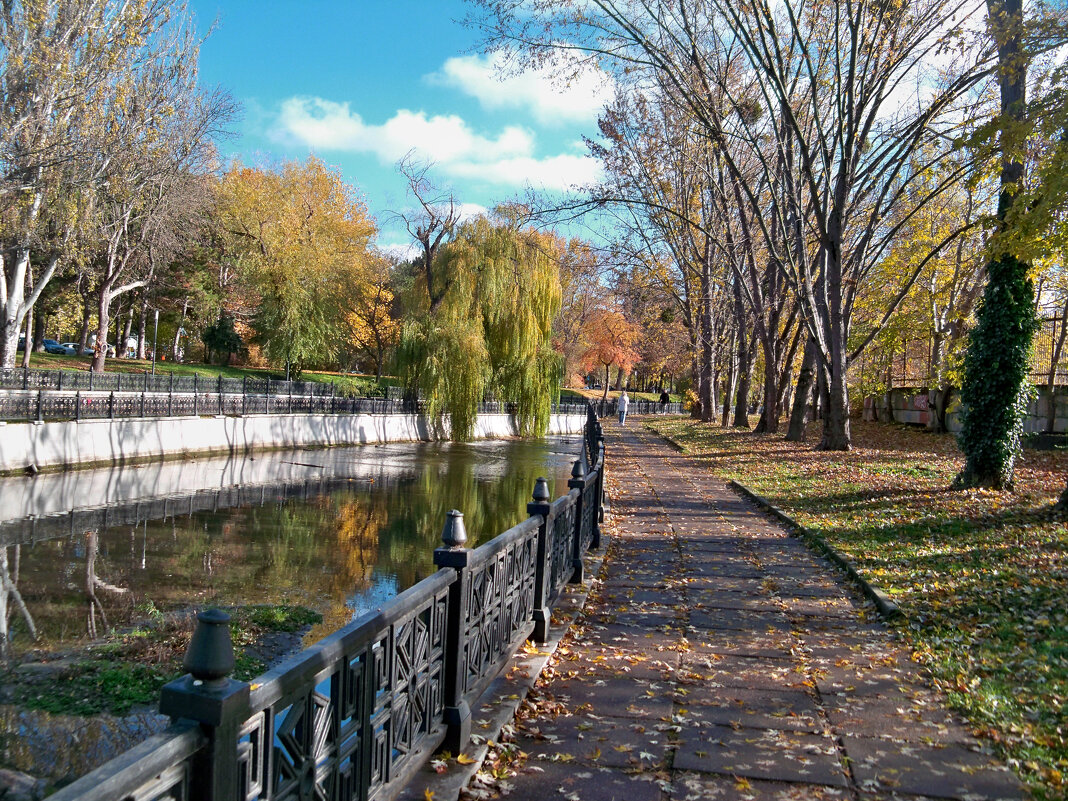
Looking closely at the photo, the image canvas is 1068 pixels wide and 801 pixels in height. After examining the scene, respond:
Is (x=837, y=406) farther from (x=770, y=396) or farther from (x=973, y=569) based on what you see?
(x=973, y=569)

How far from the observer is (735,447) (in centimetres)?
2488

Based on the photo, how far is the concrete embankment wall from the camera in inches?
766

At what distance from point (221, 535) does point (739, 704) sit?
11237 mm

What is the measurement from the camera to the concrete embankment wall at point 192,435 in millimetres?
19453

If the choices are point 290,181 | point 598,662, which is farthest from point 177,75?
point 598,662

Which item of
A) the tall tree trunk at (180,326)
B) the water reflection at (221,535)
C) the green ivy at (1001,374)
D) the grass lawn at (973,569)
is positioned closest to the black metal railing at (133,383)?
the water reflection at (221,535)

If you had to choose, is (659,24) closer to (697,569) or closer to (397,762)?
(697,569)

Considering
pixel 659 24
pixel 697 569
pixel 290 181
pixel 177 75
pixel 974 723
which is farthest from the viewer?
pixel 290 181

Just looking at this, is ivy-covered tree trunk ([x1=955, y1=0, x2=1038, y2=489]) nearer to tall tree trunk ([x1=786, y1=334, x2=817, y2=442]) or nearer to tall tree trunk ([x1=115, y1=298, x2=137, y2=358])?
tall tree trunk ([x1=786, y1=334, x2=817, y2=442])

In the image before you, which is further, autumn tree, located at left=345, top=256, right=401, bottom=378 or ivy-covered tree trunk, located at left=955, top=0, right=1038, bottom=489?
autumn tree, located at left=345, top=256, right=401, bottom=378

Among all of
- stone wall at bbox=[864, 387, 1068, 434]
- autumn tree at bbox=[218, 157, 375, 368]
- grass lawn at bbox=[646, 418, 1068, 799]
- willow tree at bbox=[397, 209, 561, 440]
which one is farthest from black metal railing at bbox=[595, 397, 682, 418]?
grass lawn at bbox=[646, 418, 1068, 799]

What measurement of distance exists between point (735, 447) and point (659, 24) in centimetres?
1285

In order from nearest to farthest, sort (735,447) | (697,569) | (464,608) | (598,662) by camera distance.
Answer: (464,608), (598,662), (697,569), (735,447)

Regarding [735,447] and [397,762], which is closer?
[397,762]
